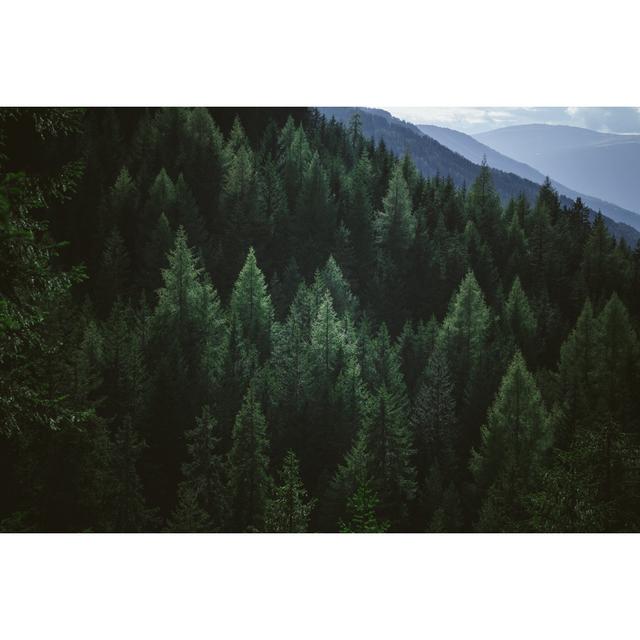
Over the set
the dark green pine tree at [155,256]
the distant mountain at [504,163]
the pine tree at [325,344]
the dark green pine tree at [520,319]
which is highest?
the distant mountain at [504,163]

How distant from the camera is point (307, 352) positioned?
9.00 m

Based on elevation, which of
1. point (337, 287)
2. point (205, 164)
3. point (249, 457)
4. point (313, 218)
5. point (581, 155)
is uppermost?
point (581, 155)

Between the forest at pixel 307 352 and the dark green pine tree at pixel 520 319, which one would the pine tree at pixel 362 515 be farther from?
the dark green pine tree at pixel 520 319

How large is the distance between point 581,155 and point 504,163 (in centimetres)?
128

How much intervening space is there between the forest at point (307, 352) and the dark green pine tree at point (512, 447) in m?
0.03

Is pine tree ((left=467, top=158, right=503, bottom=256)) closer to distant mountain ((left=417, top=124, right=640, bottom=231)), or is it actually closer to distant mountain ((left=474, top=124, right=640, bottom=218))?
distant mountain ((left=417, top=124, right=640, bottom=231))

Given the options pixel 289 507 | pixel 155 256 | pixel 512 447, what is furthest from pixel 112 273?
pixel 512 447

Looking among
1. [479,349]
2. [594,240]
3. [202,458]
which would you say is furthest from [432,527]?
[594,240]

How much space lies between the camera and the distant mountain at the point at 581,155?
907 cm

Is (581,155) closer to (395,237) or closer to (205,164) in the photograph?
(395,237)

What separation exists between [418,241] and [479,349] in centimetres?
192

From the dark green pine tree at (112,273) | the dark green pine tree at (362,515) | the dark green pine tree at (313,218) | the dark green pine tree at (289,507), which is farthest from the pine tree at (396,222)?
the dark green pine tree at (112,273)

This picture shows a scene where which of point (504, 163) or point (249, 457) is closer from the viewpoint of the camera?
point (249, 457)

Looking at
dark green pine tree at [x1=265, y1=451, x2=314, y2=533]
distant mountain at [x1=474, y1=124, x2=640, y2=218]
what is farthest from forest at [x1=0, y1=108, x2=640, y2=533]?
distant mountain at [x1=474, y1=124, x2=640, y2=218]
